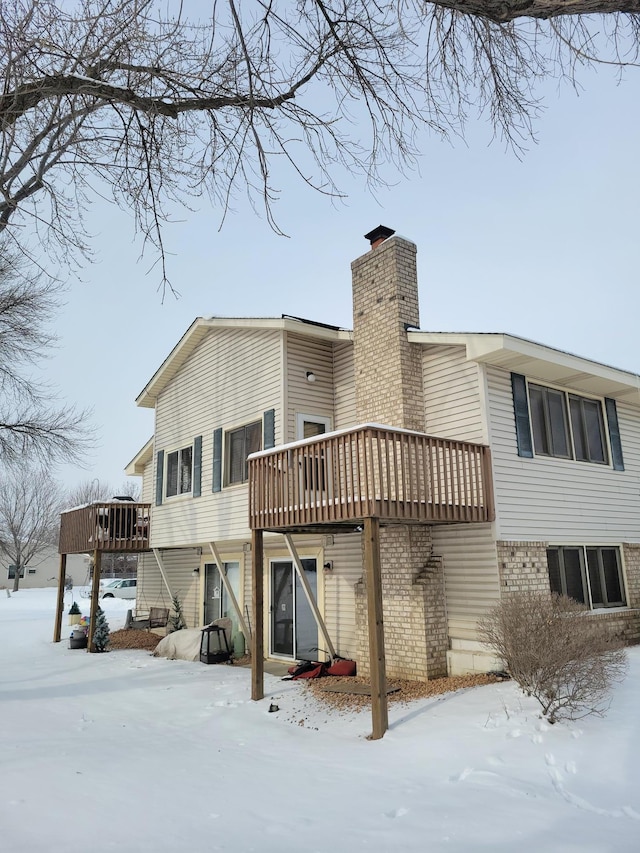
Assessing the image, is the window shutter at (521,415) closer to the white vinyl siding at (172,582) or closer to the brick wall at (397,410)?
the brick wall at (397,410)

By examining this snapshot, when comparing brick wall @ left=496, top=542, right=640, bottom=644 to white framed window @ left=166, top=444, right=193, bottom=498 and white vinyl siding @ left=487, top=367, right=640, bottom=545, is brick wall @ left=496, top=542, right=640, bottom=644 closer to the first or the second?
white vinyl siding @ left=487, top=367, right=640, bottom=545

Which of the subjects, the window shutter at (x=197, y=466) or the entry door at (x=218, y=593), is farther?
the entry door at (x=218, y=593)

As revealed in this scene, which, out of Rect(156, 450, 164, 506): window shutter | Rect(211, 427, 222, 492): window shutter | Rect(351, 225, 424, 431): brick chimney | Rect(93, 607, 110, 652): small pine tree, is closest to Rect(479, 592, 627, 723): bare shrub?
Rect(351, 225, 424, 431): brick chimney

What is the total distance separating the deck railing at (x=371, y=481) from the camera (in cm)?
791

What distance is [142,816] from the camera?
4.71 meters

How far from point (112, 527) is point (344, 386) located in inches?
310

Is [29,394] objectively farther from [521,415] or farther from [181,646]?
[521,415]

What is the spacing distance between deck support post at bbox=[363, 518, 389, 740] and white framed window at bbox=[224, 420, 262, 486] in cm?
492

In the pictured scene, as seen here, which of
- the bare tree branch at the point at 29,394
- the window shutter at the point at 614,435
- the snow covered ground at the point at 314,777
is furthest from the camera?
the bare tree branch at the point at 29,394

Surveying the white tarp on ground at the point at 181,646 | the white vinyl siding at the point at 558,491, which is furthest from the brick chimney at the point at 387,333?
the white tarp on ground at the point at 181,646

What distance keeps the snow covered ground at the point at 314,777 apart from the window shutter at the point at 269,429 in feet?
14.5

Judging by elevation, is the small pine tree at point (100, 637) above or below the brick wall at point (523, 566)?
below

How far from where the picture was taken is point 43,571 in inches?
2037

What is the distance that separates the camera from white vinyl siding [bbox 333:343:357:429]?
11.9 meters
